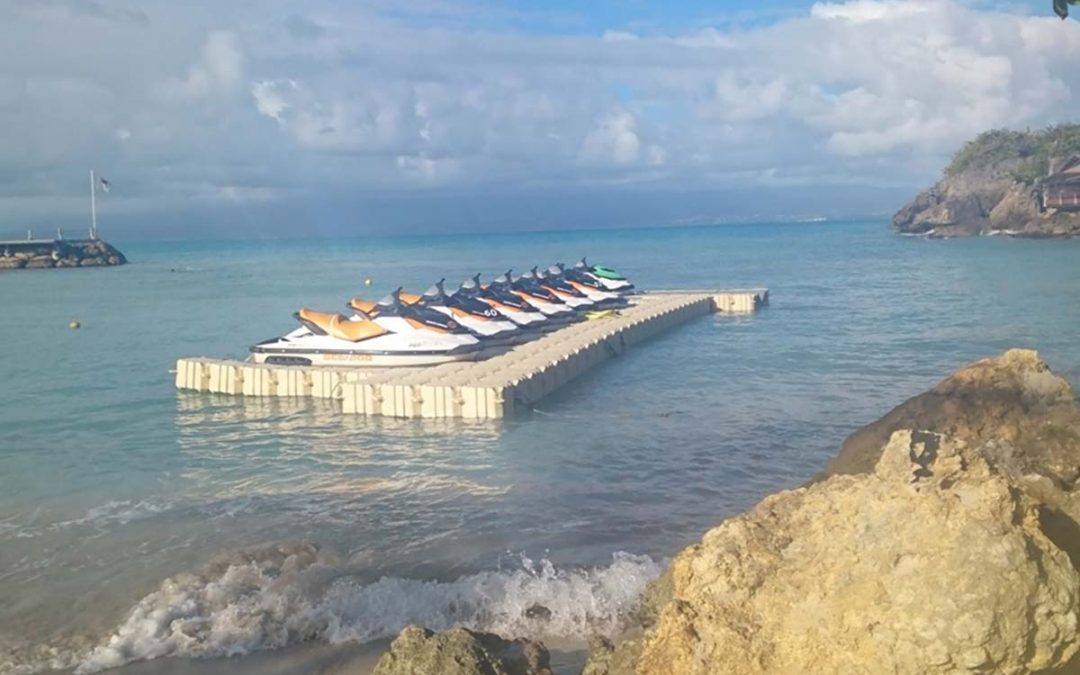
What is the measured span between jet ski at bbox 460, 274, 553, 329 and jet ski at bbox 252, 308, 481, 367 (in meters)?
4.69

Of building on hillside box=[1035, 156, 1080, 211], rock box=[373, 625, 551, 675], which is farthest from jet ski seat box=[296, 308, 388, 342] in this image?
Answer: building on hillside box=[1035, 156, 1080, 211]

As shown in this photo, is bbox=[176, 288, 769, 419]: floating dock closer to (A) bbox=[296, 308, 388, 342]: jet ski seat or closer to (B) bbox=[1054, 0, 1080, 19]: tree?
(A) bbox=[296, 308, 388, 342]: jet ski seat

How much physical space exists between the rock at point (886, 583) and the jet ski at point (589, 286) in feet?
119

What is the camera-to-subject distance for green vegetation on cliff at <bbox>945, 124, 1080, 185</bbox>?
109 metres

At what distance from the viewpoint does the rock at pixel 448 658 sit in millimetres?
6004

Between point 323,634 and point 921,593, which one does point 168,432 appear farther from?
point 921,593

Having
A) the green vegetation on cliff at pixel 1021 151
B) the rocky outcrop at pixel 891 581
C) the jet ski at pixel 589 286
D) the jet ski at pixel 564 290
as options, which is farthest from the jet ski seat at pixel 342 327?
the green vegetation on cliff at pixel 1021 151

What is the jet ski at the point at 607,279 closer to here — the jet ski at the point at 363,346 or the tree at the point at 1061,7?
the jet ski at the point at 363,346

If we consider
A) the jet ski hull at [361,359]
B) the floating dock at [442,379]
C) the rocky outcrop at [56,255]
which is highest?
the rocky outcrop at [56,255]

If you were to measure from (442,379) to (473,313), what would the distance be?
20.7 ft

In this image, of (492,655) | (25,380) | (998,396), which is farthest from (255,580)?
(25,380)

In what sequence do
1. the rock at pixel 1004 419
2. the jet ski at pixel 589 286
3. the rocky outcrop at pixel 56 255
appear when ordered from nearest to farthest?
the rock at pixel 1004 419 < the jet ski at pixel 589 286 < the rocky outcrop at pixel 56 255

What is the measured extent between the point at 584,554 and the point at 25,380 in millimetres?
25646

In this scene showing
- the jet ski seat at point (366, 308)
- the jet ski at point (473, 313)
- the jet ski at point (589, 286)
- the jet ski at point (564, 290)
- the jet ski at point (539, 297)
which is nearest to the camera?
the jet ski seat at point (366, 308)
